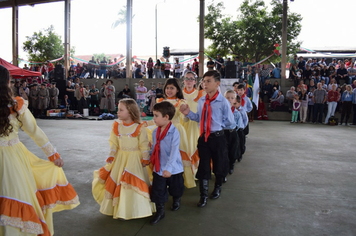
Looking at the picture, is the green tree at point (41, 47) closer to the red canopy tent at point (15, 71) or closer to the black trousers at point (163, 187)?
the red canopy tent at point (15, 71)

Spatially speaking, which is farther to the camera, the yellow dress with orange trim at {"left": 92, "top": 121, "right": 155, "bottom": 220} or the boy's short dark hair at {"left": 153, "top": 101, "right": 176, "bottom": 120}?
the boy's short dark hair at {"left": 153, "top": 101, "right": 176, "bottom": 120}

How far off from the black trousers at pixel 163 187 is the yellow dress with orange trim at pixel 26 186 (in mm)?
924

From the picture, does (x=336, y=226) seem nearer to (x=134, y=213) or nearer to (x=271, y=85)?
(x=134, y=213)

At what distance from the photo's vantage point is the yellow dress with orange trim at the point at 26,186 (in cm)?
222

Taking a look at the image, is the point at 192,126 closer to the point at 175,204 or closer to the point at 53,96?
Answer: the point at 175,204

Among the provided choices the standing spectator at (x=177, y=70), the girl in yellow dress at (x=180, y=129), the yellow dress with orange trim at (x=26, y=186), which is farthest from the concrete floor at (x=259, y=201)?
the standing spectator at (x=177, y=70)

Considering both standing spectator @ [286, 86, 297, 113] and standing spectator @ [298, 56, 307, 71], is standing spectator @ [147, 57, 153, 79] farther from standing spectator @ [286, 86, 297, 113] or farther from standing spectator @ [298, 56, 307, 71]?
standing spectator @ [298, 56, 307, 71]

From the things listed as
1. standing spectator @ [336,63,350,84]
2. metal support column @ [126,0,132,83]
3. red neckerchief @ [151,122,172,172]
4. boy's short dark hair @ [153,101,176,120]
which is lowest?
red neckerchief @ [151,122,172,172]

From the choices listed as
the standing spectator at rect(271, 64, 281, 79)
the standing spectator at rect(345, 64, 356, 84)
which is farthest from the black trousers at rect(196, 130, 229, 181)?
the standing spectator at rect(271, 64, 281, 79)

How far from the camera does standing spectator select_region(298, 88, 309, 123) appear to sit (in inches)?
531

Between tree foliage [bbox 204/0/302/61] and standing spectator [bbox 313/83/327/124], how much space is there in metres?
9.46

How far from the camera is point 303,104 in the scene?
13531 mm

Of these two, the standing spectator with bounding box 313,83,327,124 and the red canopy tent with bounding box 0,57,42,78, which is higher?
the red canopy tent with bounding box 0,57,42,78

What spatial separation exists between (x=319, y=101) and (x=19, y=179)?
1332 cm
